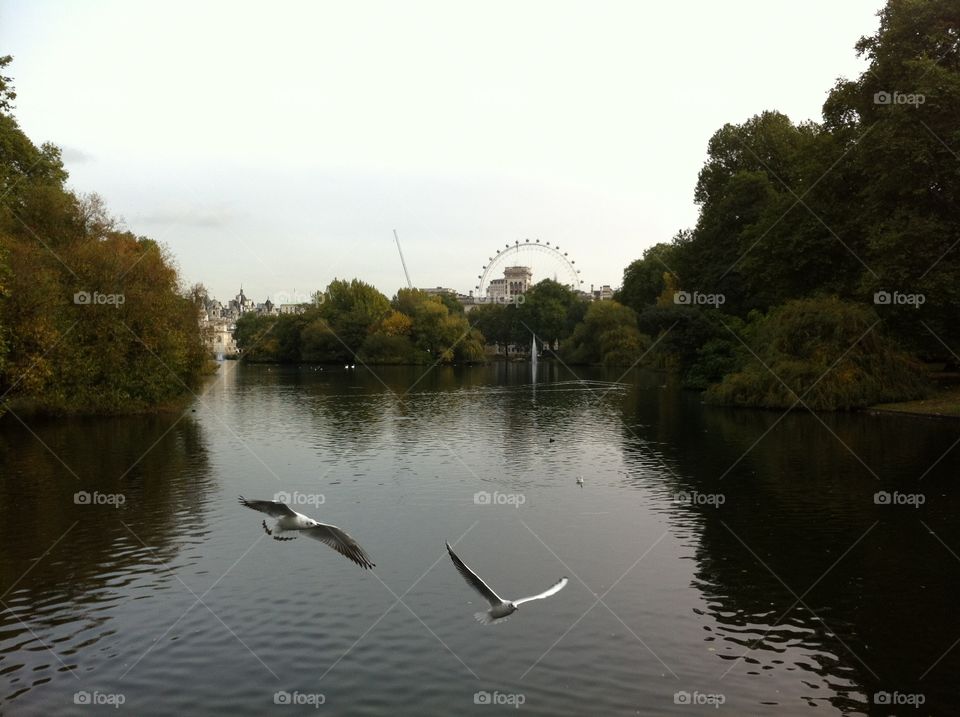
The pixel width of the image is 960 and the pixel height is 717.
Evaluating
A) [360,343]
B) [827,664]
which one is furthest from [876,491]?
[360,343]

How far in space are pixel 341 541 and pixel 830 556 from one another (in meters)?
11.5

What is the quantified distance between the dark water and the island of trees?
9.09 m

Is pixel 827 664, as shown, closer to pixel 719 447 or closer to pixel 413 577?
pixel 413 577

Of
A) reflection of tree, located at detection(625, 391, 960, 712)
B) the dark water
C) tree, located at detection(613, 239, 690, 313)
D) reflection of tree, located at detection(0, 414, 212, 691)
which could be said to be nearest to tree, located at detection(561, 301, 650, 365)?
tree, located at detection(613, 239, 690, 313)

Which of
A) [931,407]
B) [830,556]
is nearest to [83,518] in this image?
[830,556]

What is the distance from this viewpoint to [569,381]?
82750 millimetres

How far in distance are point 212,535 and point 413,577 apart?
6055mm

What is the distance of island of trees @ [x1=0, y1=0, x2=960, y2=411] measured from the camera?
38031 mm

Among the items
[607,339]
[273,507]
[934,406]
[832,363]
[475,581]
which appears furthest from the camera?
[607,339]

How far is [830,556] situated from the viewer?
18.3 meters

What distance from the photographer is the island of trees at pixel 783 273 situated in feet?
125

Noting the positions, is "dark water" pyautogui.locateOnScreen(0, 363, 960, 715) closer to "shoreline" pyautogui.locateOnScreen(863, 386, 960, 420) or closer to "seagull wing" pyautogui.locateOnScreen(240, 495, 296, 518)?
"seagull wing" pyautogui.locateOnScreen(240, 495, 296, 518)

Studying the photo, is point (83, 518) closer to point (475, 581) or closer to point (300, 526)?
point (300, 526)

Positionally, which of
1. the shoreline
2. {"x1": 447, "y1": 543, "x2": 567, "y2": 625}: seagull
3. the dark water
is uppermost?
the shoreline
